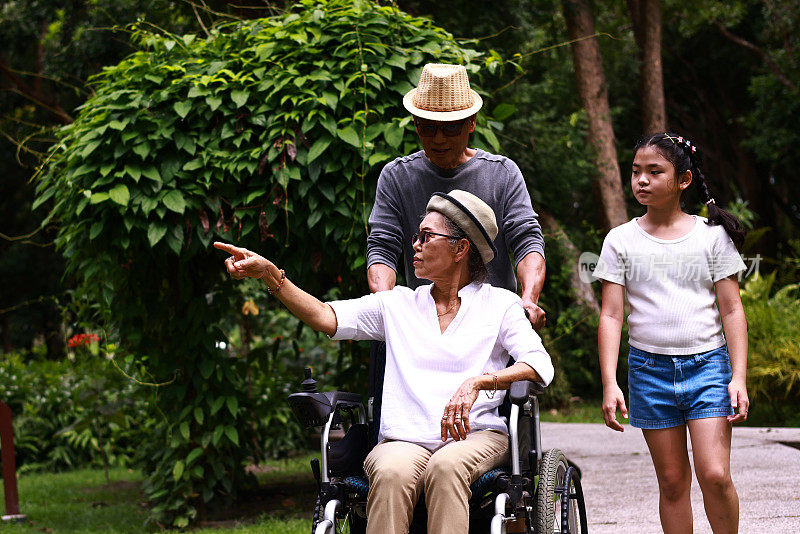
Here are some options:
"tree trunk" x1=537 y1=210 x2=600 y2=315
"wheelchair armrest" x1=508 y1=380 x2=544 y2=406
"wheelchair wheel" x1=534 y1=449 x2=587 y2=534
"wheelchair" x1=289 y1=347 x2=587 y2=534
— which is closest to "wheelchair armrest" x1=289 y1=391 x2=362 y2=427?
"wheelchair" x1=289 y1=347 x2=587 y2=534

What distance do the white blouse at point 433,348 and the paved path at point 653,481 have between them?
1.94 meters

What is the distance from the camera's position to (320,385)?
8781 mm

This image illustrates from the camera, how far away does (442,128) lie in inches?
139

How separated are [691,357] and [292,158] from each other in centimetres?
226

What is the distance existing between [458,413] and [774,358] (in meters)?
6.59

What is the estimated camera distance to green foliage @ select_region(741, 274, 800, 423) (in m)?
8.14

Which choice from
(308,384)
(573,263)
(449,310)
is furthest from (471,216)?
(573,263)

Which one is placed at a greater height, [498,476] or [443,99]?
[443,99]

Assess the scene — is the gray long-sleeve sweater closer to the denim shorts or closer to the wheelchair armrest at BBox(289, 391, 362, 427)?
the denim shorts

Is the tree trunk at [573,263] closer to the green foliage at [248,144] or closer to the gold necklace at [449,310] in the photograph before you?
the green foliage at [248,144]

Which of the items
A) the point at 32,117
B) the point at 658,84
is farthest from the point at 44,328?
the point at 658,84

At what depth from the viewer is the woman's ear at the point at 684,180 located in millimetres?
3096

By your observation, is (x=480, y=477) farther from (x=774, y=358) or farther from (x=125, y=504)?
(x=774, y=358)

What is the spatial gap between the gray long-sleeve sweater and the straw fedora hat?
246 mm
